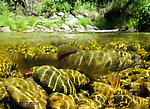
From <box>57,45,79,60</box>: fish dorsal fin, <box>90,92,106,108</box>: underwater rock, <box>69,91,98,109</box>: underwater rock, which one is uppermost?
<box>57,45,79,60</box>: fish dorsal fin

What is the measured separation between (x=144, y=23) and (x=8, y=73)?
10.4 metres

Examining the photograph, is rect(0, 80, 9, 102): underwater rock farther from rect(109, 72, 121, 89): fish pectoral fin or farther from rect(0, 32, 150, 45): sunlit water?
rect(0, 32, 150, 45): sunlit water

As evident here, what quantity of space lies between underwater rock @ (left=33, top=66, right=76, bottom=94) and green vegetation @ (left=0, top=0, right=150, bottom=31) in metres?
6.59

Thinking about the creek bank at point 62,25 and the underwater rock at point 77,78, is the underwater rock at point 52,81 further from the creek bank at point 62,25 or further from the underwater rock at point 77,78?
the creek bank at point 62,25

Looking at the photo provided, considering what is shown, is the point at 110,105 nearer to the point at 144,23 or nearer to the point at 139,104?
the point at 139,104

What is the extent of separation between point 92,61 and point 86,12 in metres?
9.57

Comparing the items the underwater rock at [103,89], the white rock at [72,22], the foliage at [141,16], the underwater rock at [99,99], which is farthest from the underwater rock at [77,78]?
the foliage at [141,16]

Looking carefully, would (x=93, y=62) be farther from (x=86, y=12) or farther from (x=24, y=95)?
(x=86, y=12)

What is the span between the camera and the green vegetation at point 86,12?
9.98 metres

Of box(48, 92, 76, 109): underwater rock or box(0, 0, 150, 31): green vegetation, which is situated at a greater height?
box(0, 0, 150, 31): green vegetation

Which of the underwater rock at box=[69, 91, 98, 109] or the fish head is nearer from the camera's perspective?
the underwater rock at box=[69, 91, 98, 109]

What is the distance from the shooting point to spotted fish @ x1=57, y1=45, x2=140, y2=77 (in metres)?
4.14

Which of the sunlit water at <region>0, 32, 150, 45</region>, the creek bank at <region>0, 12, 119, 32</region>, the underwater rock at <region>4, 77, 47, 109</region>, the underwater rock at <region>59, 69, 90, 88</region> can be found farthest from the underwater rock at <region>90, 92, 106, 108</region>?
the creek bank at <region>0, 12, 119, 32</region>

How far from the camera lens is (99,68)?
4.18m
